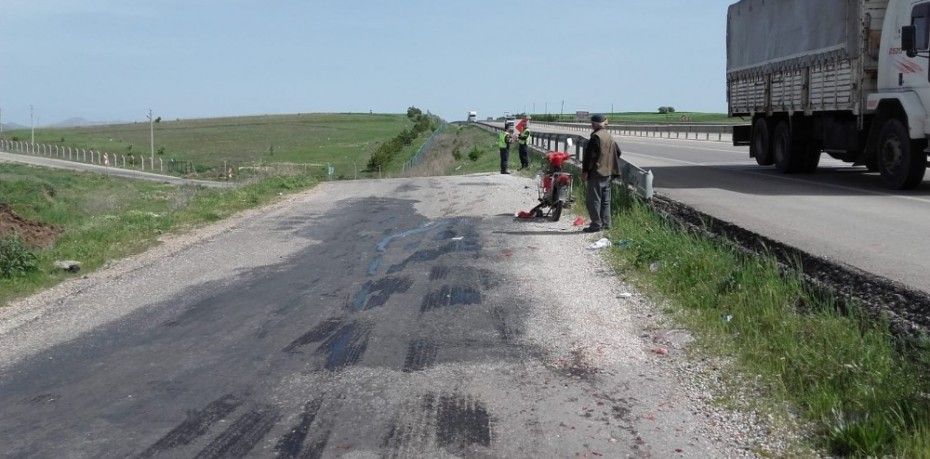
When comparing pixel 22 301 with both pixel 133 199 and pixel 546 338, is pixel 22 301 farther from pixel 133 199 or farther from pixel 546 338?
pixel 133 199

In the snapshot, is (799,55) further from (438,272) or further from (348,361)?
(348,361)

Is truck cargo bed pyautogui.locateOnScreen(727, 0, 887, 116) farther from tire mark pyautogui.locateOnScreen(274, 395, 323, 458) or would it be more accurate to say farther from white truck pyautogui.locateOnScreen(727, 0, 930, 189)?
tire mark pyautogui.locateOnScreen(274, 395, 323, 458)

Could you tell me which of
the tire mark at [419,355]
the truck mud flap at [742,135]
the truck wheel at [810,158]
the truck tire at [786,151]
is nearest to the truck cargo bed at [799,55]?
the truck mud flap at [742,135]

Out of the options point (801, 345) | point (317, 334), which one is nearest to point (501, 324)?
point (317, 334)

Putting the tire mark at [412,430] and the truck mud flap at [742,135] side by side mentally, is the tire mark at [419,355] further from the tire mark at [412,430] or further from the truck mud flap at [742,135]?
the truck mud flap at [742,135]

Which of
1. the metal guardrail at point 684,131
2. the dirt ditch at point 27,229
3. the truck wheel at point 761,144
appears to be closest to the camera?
the dirt ditch at point 27,229

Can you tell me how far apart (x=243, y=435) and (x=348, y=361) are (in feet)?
5.18

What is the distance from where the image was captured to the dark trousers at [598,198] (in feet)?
44.7

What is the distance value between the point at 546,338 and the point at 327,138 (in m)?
117

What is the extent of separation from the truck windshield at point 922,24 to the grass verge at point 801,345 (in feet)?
24.2

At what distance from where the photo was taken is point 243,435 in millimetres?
5438

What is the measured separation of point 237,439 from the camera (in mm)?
5375

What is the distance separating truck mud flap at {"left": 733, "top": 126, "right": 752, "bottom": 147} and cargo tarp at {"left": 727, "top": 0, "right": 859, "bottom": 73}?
1625 millimetres

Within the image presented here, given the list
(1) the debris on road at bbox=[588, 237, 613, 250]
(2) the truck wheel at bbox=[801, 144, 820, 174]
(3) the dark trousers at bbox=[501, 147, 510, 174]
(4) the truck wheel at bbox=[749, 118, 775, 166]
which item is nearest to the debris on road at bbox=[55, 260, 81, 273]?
(1) the debris on road at bbox=[588, 237, 613, 250]
